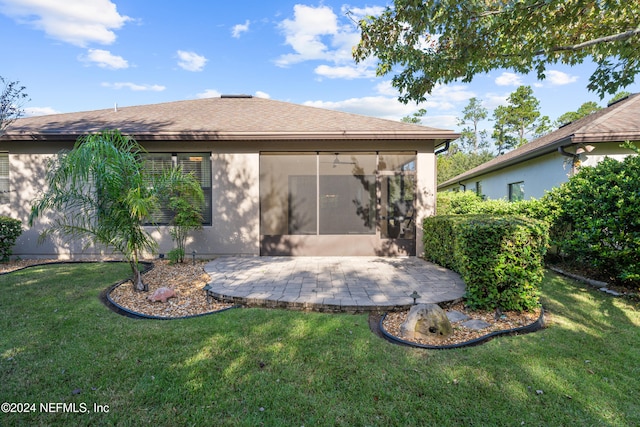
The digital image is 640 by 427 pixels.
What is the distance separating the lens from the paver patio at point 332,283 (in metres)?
3.96

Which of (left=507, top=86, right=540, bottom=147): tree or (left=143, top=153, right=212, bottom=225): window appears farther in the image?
(left=507, top=86, right=540, bottom=147): tree

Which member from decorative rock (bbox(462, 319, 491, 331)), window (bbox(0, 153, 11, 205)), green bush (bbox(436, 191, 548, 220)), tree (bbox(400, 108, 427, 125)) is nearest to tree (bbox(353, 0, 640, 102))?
green bush (bbox(436, 191, 548, 220))

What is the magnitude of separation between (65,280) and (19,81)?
5301mm

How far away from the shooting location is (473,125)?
38.6m

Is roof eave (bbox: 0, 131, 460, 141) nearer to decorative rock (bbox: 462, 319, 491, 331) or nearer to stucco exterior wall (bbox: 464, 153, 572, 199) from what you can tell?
stucco exterior wall (bbox: 464, 153, 572, 199)

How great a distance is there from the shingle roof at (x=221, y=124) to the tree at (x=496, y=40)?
1.50 meters

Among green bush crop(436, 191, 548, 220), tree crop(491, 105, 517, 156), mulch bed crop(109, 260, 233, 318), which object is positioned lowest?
mulch bed crop(109, 260, 233, 318)

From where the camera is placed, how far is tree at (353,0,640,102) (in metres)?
4.48

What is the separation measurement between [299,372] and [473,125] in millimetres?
43457

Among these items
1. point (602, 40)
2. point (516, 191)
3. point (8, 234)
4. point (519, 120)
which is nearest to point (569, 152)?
point (602, 40)

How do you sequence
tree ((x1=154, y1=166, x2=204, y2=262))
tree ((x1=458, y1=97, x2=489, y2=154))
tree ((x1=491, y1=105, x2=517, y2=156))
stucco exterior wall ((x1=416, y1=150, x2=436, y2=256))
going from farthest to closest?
tree ((x1=458, y1=97, x2=489, y2=154)) < tree ((x1=491, y1=105, x2=517, y2=156)) < stucco exterior wall ((x1=416, y1=150, x2=436, y2=256)) < tree ((x1=154, y1=166, x2=204, y2=262))

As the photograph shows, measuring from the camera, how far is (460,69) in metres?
5.46

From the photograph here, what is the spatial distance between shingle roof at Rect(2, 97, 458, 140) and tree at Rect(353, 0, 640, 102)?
4.91ft

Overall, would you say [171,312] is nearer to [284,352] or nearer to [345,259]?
[284,352]
